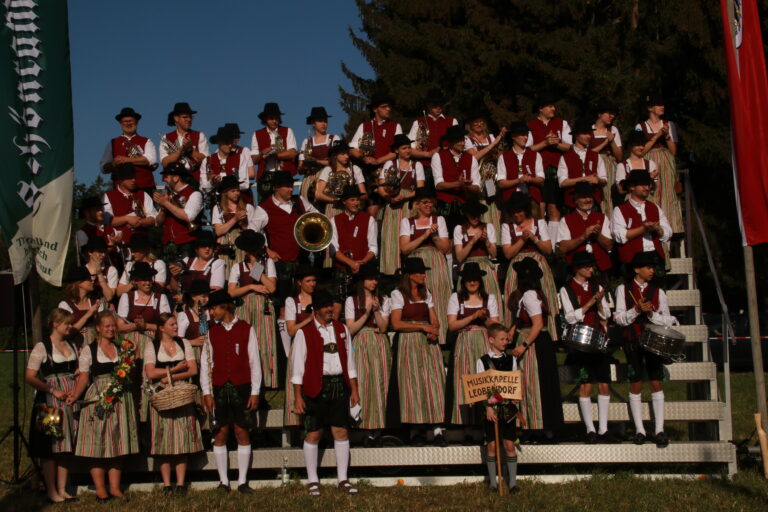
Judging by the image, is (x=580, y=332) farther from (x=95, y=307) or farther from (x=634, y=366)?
(x=95, y=307)

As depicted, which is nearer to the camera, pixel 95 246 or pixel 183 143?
pixel 95 246

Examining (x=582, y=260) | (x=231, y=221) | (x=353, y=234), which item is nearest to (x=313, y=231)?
(x=353, y=234)

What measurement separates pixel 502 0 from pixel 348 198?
15.2m

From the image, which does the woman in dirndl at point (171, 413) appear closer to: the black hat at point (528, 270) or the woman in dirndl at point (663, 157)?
the black hat at point (528, 270)

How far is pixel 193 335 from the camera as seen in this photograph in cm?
1010

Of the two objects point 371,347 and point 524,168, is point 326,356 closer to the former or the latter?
point 371,347

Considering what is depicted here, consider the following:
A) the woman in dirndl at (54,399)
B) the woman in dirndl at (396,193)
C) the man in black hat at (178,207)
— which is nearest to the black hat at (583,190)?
the woman in dirndl at (396,193)

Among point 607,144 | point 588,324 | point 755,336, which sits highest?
point 607,144

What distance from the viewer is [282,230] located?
11.3 meters

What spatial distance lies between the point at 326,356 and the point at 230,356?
0.97m

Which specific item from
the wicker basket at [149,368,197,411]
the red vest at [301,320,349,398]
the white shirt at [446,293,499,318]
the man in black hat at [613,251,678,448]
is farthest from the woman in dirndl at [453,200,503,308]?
the wicker basket at [149,368,197,411]

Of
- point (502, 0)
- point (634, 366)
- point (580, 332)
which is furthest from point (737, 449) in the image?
point (502, 0)

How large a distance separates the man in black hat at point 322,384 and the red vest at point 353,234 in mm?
1830

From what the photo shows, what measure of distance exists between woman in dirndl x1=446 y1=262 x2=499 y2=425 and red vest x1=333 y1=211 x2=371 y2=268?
1697 mm
